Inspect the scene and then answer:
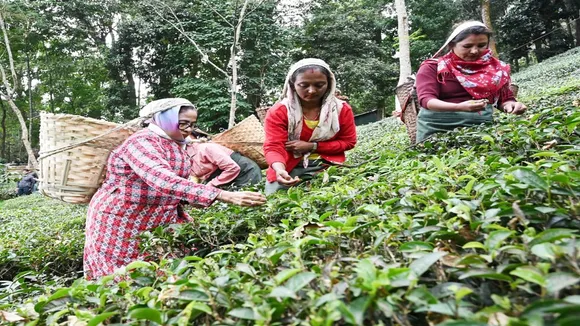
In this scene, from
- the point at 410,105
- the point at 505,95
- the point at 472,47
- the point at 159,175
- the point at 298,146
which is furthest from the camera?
the point at 410,105

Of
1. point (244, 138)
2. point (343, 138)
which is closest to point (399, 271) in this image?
point (343, 138)

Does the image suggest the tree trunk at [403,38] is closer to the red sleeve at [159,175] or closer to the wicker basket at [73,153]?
the wicker basket at [73,153]

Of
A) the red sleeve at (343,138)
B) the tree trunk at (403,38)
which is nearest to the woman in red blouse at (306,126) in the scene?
the red sleeve at (343,138)

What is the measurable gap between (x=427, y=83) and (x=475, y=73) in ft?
0.97

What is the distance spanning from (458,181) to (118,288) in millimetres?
1069

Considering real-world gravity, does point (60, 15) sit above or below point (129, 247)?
above

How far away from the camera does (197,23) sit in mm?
16828

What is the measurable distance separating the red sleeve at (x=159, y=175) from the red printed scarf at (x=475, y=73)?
1.72m

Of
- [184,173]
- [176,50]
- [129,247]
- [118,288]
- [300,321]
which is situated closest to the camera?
[300,321]

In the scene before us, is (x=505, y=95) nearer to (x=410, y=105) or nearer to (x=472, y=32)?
(x=472, y=32)

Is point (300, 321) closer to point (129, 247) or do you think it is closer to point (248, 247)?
point (248, 247)

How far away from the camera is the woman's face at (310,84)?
2.46 metres

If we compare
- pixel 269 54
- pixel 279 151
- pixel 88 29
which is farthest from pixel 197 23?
pixel 279 151

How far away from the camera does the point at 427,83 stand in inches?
106
